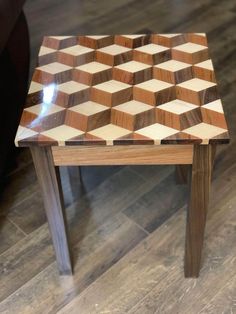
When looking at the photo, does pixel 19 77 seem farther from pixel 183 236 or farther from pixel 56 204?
pixel 183 236

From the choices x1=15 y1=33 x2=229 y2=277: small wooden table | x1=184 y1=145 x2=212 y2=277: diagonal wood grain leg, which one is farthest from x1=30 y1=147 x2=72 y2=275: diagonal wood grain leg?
x1=184 y1=145 x2=212 y2=277: diagonal wood grain leg

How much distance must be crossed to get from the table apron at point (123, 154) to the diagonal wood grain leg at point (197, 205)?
2 centimetres

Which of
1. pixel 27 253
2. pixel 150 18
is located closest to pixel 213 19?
pixel 150 18

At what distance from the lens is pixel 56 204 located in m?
0.91

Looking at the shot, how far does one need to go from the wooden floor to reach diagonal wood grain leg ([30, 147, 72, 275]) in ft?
0.24

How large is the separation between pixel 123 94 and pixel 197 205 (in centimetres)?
29

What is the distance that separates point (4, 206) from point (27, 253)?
21 cm

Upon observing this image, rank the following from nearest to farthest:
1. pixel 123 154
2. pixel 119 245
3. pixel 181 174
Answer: pixel 123 154 < pixel 119 245 < pixel 181 174

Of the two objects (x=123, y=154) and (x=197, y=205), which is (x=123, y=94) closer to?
(x=123, y=154)

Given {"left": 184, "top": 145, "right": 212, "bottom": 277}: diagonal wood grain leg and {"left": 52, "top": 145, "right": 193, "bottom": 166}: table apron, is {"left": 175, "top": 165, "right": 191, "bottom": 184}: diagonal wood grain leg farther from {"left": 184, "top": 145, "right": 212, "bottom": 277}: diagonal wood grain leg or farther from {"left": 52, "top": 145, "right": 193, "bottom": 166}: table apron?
{"left": 52, "top": 145, "right": 193, "bottom": 166}: table apron

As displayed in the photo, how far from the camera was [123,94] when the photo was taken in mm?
893

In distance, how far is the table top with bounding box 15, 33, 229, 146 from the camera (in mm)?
778

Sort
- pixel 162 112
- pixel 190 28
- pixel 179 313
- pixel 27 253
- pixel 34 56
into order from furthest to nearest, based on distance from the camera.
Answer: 1. pixel 190 28
2. pixel 34 56
3. pixel 27 253
4. pixel 179 313
5. pixel 162 112

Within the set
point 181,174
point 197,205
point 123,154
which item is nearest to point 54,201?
point 123,154
